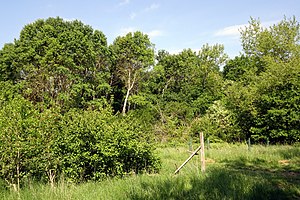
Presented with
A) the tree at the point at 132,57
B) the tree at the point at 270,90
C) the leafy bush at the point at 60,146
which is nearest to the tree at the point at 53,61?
the tree at the point at 132,57

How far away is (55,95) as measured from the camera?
29.2 metres

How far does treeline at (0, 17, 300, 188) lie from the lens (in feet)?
28.6

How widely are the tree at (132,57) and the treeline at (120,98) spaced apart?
129 millimetres

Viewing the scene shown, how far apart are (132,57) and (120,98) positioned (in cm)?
639

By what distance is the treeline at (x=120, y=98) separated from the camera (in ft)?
28.6

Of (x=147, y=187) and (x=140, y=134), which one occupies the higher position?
(x=140, y=134)

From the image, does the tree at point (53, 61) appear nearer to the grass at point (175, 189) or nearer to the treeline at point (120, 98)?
the treeline at point (120, 98)

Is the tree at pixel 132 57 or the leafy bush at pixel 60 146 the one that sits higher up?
the tree at pixel 132 57

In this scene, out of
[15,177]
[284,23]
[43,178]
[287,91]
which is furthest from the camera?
[284,23]

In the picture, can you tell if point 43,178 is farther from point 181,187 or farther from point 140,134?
point 181,187

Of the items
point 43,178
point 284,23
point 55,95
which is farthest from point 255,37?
point 43,178

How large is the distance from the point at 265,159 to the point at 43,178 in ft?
33.5

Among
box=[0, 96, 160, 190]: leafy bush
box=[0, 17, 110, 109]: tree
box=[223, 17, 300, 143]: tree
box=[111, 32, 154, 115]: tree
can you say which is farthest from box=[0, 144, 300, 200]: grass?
box=[111, 32, 154, 115]: tree

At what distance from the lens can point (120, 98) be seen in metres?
38.5
